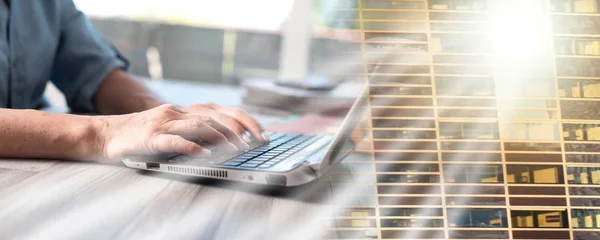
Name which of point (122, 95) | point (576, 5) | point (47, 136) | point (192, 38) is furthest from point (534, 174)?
point (192, 38)

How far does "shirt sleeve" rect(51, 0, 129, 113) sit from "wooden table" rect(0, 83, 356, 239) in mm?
504

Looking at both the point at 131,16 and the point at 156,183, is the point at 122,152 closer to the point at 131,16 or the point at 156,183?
the point at 156,183

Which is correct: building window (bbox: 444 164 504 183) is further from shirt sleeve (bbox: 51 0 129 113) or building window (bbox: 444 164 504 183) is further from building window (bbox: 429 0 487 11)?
shirt sleeve (bbox: 51 0 129 113)

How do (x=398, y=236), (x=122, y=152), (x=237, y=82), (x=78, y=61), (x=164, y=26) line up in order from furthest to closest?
(x=164, y=26) → (x=237, y=82) → (x=78, y=61) → (x=122, y=152) → (x=398, y=236)

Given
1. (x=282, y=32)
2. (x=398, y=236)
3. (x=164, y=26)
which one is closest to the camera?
(x=398, y=236)

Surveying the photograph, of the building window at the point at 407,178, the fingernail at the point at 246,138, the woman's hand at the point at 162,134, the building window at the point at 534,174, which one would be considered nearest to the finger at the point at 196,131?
the woman's hand at the point at 162,134

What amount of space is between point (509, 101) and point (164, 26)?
275 cm

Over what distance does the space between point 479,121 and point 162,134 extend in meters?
0.33

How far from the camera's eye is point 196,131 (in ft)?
1.97

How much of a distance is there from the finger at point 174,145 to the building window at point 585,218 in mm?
370

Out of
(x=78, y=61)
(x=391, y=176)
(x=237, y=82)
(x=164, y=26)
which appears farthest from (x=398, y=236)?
(x=164, y=26)

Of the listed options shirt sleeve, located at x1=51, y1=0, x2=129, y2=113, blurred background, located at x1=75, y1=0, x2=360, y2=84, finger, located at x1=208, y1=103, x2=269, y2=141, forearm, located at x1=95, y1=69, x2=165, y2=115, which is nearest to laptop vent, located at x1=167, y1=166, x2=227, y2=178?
finger, located at x1=208, y1=103, x2=269, y2=141

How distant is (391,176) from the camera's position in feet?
1.57

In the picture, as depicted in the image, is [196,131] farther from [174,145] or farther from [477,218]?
[477,218]
